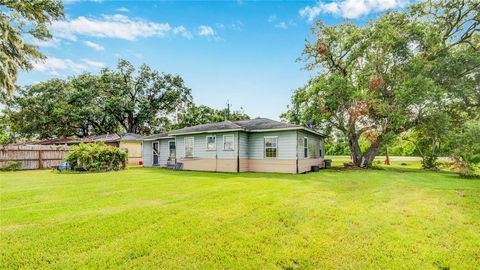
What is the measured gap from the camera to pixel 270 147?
1554 cm

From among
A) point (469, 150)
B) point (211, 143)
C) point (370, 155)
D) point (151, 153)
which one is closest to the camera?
point (469, 150)

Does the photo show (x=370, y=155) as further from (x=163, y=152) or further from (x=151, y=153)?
(x=151, y=153)

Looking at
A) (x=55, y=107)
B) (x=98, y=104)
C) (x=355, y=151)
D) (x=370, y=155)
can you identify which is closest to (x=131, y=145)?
(x=98, y=104)

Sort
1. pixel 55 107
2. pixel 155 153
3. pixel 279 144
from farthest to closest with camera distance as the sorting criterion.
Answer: pixel 55 107 → pixel 155 153 → pixel 279 144

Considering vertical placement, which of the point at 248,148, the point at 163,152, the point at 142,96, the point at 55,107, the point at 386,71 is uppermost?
the point at 142,96

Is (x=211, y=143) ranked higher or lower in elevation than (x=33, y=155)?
higher

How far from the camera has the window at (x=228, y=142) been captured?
15820 mm

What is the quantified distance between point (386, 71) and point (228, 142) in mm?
13517

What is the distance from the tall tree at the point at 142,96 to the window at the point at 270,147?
936 inches

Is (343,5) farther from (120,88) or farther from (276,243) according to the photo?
(120,88)

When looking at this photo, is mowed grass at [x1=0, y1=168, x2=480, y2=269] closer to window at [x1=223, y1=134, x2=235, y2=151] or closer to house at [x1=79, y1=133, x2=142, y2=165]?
window at [x1=223, y1=134, x2=235, y2=151]

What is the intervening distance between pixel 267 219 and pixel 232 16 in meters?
13.8

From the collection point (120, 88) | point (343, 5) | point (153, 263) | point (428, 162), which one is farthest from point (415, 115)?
point (120, 88)

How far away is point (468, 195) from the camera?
24.0 feet
